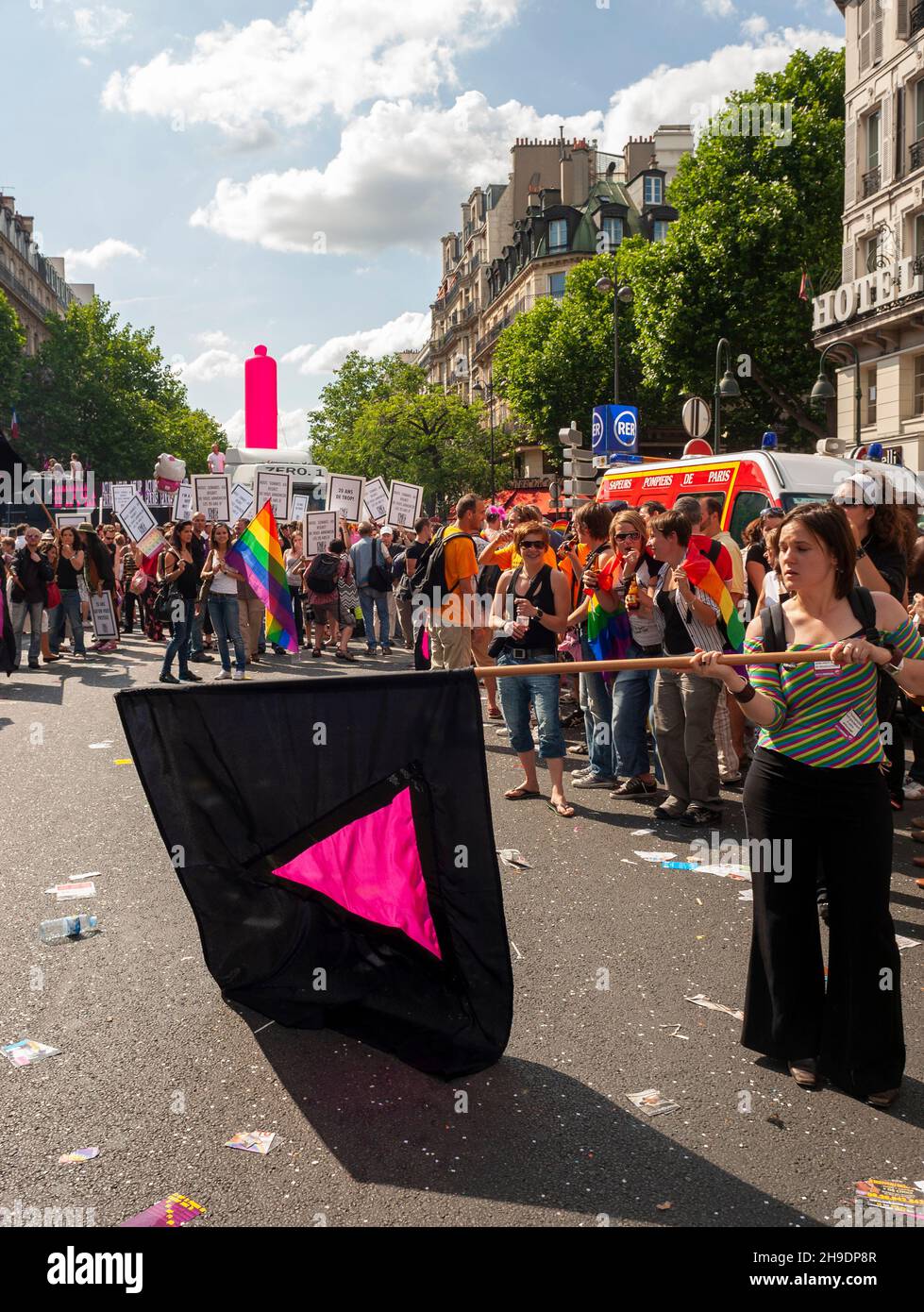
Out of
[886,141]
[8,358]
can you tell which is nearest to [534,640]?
[886,141]

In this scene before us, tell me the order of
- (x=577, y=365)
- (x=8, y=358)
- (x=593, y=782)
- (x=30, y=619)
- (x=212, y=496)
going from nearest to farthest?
(x=593, y=782) → (x=30, y=619) → (x=212, y=496) → (x=577, y=365) → (x=8, y=358)

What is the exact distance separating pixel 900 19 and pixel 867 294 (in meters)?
7.85

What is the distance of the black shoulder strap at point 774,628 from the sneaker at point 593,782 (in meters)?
4.59

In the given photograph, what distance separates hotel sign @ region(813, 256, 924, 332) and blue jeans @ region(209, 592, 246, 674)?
2440 cm

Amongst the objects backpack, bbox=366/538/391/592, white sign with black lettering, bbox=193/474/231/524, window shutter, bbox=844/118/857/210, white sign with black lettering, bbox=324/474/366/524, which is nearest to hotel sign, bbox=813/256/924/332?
window shutter, bbox=844/118/857/210

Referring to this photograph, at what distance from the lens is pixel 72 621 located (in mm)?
17531

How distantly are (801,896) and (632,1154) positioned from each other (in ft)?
3.33

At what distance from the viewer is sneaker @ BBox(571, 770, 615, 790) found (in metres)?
8.53

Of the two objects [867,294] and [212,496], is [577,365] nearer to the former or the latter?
[867,294]

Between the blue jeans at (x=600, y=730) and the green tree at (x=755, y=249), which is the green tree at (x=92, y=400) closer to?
the green tree at (x=755, y=249)

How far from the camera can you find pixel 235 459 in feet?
90.9

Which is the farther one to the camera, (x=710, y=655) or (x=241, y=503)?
(x=241, y=503)

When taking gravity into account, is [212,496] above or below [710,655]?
above

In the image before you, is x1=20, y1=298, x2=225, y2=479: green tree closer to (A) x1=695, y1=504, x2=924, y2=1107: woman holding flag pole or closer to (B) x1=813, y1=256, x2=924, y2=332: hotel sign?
(B) x1=813, y1=256, x2=924, y2=332: hotel sign
